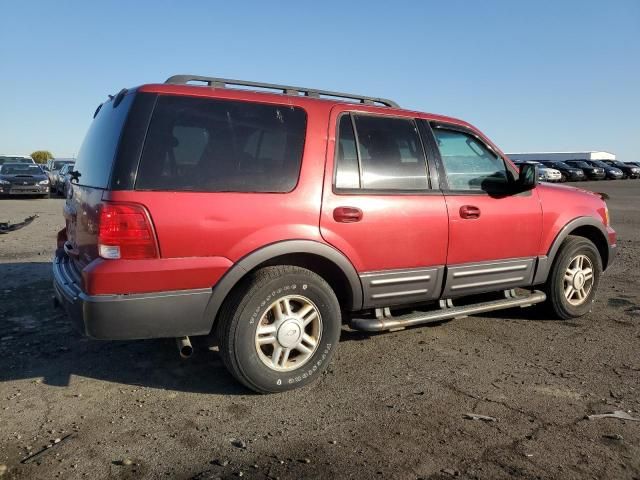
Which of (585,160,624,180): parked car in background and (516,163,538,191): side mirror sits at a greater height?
(585,160,624,180): parked car in background

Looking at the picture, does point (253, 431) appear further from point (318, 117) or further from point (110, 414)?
point (318, 117)

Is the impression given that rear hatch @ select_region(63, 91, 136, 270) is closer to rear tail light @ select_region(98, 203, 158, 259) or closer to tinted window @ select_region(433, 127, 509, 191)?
rear tail light @ select_region(98, 203, 158, 259)

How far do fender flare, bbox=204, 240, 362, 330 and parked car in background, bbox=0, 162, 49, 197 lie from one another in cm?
2044

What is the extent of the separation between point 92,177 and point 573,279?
4.40 meters

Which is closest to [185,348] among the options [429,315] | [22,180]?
[429,315]

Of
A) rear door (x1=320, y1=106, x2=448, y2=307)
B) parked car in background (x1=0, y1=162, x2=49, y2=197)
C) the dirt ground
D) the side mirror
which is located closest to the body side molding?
rear door (x1=320, y1=106, x2=448, y2=307)

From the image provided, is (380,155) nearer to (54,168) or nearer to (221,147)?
(221,147)

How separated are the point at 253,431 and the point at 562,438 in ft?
5.71

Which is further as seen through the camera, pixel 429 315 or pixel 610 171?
pixel 610 171

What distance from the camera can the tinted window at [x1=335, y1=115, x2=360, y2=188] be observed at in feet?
12.1

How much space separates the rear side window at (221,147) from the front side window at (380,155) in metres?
0.36

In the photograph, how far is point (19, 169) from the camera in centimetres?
2131

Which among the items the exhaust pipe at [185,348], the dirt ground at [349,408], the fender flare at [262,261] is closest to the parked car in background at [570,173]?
the dirt ground at [349,408]

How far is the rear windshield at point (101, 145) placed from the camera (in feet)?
10.4
